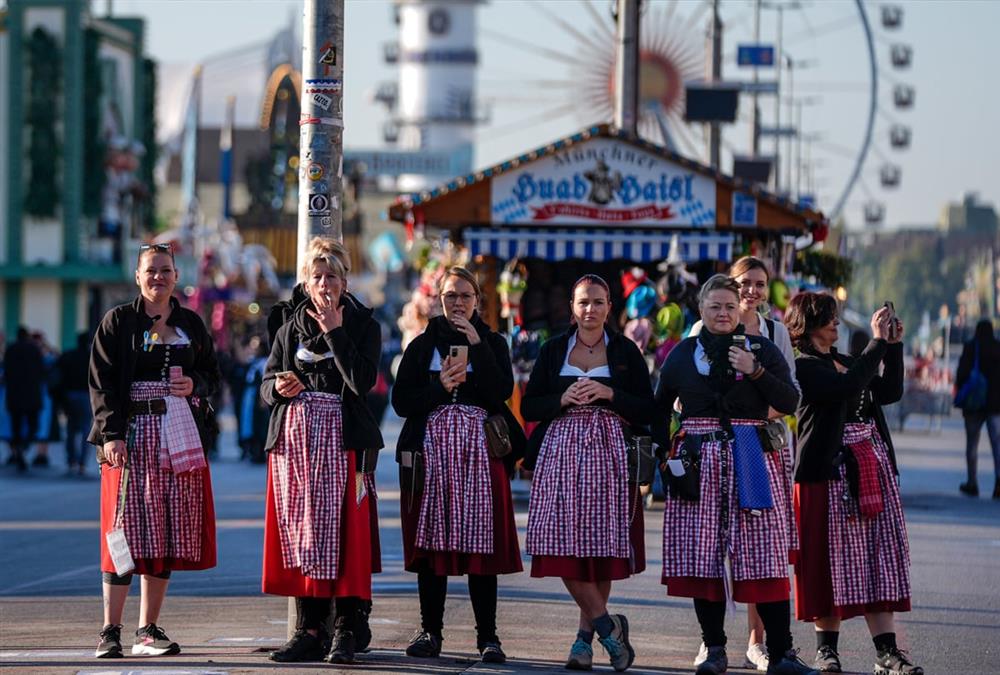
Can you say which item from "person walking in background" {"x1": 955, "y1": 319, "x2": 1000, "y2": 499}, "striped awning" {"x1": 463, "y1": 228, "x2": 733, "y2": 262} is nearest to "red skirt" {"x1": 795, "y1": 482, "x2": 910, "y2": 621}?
"striped awning" {"x1": 463, "y1": 228, "x2": 733, "y2": 262}

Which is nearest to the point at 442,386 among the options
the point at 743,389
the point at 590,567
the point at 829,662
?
the point at 590,567

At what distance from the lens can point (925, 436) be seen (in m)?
38.9

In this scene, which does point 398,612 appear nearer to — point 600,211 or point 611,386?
point 611,386

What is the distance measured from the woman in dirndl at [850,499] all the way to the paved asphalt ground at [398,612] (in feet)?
1.47

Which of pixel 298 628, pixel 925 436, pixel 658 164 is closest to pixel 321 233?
pixel 298 628

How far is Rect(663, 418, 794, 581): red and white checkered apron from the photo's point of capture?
8852 mm

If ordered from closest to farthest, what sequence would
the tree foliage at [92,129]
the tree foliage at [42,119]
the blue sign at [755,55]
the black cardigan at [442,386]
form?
the black cardigan at [442,386], the blue sign at [755,55], the tree foliage at [42,119], the tree foliage at [92,129]

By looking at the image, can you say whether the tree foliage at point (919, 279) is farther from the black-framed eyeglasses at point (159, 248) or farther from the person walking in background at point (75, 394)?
the black-framed eyeglasses at point (159, 248)

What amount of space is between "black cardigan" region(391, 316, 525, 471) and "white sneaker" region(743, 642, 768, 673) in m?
1.47

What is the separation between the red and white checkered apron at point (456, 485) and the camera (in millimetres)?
9328

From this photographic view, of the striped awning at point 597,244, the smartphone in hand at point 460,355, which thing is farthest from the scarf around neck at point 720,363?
the striped awning at point 597,244

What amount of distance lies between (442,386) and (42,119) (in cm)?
3626

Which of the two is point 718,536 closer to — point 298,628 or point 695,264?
point 298,628

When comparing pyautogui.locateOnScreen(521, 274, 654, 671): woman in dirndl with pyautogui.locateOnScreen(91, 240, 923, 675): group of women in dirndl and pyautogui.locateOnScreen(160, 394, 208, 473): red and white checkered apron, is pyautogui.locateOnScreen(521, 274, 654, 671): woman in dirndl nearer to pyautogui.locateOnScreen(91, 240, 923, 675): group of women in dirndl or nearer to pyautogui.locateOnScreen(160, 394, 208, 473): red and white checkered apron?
pyautogui.locateOnScreen(91, 240, 923, 675): group of women in dirndl
